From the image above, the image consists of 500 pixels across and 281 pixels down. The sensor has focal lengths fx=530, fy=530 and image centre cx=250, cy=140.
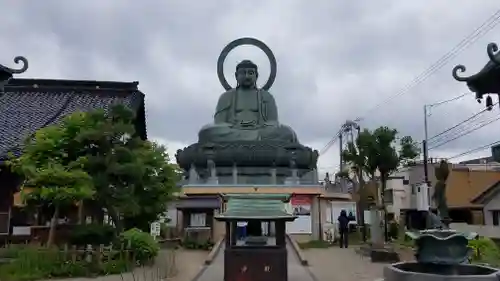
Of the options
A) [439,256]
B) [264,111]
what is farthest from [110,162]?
[264,111]

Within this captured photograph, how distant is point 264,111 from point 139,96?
968 cm

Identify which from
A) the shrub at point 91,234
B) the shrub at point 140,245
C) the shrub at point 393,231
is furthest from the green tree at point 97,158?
the shrub at point 393,231

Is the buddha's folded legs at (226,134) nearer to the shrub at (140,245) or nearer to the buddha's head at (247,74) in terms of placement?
the buddha's head at (247,74)

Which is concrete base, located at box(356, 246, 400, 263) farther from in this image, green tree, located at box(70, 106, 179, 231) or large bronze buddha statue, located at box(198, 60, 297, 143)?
large bronze buddha statue, located at box(198, 60, 297, 143)

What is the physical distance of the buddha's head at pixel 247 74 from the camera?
31.3 m

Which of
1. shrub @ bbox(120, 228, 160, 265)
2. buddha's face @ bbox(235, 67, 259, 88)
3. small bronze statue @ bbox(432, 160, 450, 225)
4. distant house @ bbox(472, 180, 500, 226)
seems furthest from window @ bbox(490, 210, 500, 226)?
small bronze statue @ bbox(432, 160, 450, 225)

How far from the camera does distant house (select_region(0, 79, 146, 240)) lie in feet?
53.0

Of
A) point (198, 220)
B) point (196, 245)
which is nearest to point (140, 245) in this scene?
point (196, 245)

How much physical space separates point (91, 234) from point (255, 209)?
4222 mm

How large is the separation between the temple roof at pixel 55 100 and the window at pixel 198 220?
484cm

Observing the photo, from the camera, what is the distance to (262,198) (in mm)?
13078

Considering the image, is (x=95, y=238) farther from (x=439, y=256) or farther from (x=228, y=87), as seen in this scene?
(x=228, y=87)

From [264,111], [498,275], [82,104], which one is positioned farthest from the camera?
[264,111]

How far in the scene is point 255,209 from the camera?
486 inches
